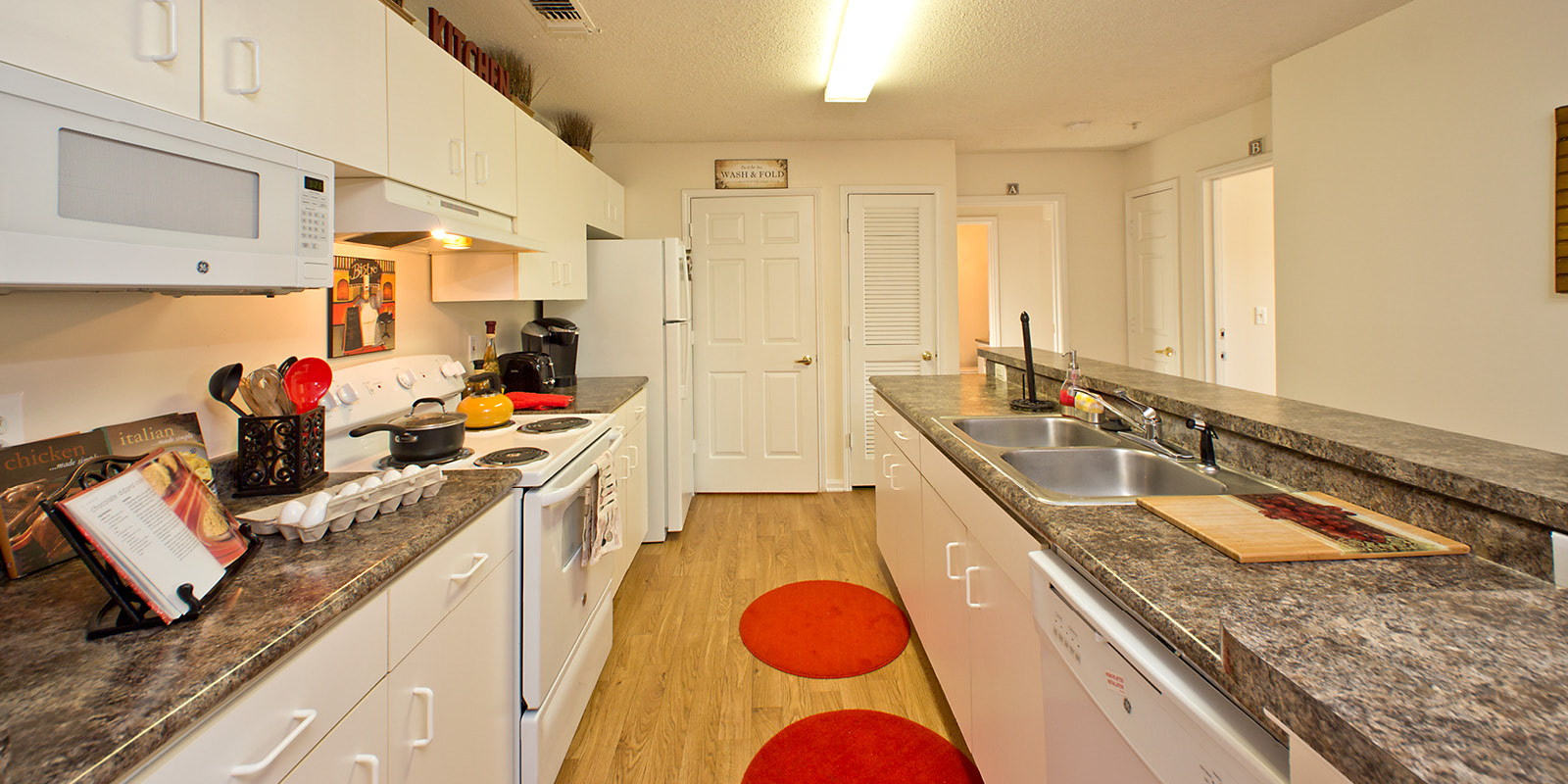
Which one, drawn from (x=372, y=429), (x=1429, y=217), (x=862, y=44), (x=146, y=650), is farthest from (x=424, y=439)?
(x=1429, y=217)

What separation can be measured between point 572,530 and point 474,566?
19.6 inches

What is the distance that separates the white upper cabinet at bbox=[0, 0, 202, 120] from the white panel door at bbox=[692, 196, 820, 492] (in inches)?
128

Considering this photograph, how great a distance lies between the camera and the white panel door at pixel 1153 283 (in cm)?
425

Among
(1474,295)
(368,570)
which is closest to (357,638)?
(368,570)

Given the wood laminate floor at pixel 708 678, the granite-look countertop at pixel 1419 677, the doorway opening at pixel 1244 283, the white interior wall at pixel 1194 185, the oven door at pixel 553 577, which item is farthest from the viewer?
the doorway opening at pixel 1244 283

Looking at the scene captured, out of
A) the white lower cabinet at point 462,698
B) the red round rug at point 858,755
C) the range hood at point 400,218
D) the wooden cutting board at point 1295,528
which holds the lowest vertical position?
the red round rug at point 858,755

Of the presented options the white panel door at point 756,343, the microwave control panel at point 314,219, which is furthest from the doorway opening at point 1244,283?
the microwave control panel at point 314,219

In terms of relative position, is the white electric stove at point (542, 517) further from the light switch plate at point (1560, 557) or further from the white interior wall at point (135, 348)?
the light switch plate at point (1560, 557)

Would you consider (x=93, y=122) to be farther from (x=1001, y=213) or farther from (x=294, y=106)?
(x=1001, y=213)

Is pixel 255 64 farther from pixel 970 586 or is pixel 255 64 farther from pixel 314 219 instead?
pixel 970 586

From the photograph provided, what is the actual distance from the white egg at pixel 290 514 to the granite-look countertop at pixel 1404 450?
1811 mm

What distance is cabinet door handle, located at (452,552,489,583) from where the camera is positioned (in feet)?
4.02

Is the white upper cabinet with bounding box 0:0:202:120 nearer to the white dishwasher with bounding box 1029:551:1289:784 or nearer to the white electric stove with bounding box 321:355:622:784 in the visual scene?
the white electric stove with bounding box 321:355:622:784

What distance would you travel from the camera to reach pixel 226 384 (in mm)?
1337
